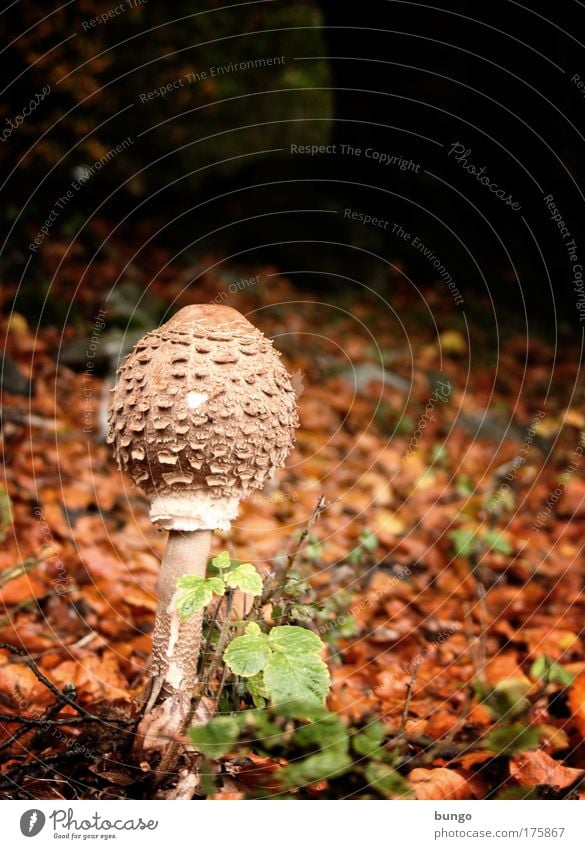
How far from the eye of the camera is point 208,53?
8.59 metres

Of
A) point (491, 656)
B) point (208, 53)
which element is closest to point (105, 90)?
point (208, 53)

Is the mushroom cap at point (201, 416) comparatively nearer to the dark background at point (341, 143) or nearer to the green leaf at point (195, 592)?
the green leaf at point (195, 592)

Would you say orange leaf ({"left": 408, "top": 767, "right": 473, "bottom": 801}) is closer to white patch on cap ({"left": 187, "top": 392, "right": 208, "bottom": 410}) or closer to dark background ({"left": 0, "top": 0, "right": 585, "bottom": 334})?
white patch on cap ({"left": 187, "top": 392, "right": 208, "bottom": 410})

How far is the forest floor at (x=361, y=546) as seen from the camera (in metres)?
1.95

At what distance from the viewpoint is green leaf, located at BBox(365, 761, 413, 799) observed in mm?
1692

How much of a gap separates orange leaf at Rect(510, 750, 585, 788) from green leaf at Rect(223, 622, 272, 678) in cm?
90

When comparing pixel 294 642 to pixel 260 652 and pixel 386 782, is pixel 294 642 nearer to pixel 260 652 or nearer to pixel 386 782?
pixel 260 652

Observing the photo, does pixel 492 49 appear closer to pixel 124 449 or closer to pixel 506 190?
pixel 506 190

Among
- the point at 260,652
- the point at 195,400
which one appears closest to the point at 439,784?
the point at 260,652

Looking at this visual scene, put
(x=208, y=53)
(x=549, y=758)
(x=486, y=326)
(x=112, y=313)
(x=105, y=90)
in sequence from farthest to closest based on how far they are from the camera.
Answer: (x=208, y=53) → (x=486, y=326) → (x=105, y=90) → (x=112, y=313) → (x=549, y=758)

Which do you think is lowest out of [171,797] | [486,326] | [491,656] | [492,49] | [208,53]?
[171,797]

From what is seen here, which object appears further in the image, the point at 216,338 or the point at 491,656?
the point at 491,656

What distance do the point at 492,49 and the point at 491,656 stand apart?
5.81 m

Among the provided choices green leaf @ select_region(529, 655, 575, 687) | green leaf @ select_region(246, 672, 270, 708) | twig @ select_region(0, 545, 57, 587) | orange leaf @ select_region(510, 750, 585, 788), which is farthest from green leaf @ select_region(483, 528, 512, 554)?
twig @ select_region(0, 545, 57, 587)
